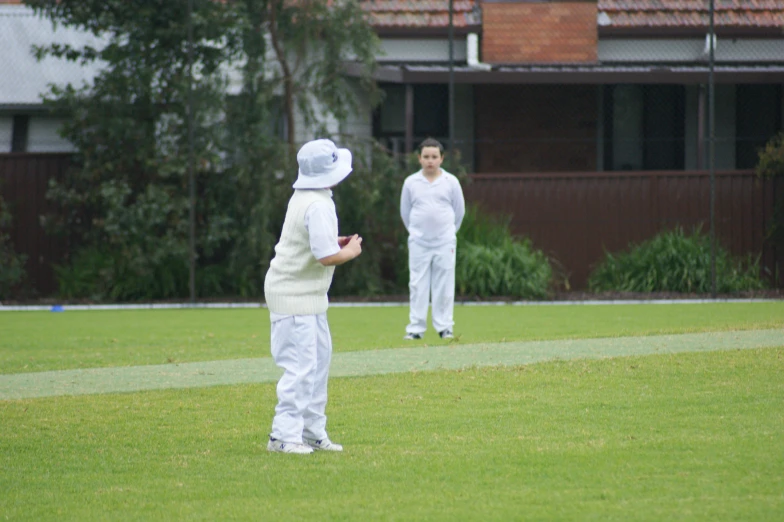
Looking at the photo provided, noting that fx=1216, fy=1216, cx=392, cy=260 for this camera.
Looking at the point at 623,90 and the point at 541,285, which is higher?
the point at 623,90

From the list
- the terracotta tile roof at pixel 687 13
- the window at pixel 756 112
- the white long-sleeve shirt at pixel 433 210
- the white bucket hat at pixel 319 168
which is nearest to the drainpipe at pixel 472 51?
the terracotta tile roof at pixel 687 13

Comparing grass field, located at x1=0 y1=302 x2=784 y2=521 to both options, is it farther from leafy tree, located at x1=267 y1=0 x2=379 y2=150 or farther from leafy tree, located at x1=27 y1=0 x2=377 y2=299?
leafy tree, located at x1=267 y1=0 x2=379 y2=150

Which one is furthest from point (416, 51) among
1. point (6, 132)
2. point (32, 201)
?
point (6, 132)

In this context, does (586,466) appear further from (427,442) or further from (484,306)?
(484,306)

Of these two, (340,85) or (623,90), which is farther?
(623,90)

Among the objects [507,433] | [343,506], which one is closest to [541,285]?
[507,433]

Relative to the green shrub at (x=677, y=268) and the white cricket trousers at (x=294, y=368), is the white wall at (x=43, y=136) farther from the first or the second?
the white cricket trousers at (x=294, y=368)

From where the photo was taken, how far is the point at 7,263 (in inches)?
693

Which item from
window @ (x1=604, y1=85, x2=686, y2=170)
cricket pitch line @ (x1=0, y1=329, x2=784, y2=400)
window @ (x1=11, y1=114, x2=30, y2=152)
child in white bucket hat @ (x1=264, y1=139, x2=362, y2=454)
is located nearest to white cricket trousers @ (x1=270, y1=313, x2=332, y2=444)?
child in white bucket hat @ (x1=264, y1=139, x2=362, y2=454)

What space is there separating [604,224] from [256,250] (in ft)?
17.2

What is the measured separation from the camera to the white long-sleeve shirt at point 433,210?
11.8 meters

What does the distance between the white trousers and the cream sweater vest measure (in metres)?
5.55

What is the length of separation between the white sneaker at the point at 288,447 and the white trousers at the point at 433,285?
5645 millimetres

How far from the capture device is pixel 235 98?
18.0 m
